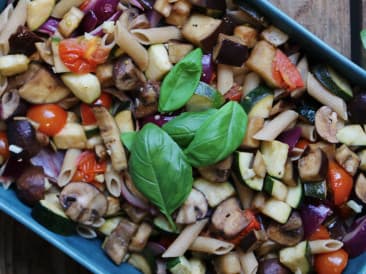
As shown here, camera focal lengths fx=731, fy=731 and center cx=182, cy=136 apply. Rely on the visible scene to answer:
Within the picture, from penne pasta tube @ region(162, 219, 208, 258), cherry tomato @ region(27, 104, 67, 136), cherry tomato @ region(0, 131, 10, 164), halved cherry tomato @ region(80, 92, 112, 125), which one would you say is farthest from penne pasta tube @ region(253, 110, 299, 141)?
cherry tomato @ region(0, 131, 10, 164)

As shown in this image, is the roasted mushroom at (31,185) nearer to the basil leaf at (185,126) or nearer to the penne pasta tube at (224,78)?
the basil leaf at (185,126)

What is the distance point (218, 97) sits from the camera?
187 cm

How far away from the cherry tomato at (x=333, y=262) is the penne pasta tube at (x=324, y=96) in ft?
1.20

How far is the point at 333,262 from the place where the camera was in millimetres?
1914

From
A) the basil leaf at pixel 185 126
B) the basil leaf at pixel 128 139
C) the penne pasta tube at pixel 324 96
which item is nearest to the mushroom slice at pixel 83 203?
the basil leaf at pixel 128 139

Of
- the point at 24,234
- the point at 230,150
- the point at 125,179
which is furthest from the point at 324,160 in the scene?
the point at 24,234

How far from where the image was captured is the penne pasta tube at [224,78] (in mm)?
1900

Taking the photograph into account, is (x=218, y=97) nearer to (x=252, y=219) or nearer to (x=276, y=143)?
(x=276, y=143)

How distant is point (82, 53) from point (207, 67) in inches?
12.7

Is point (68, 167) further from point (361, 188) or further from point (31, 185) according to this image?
point (361, 188)

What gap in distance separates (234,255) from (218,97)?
0.42 m

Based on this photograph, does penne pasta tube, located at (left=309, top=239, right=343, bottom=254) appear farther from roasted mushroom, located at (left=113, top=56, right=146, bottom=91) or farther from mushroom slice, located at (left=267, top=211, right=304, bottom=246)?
roasted mushroom, located at (left=113, top=56, right=146, bottom=91)

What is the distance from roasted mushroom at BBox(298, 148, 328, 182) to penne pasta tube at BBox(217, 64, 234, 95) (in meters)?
0.27

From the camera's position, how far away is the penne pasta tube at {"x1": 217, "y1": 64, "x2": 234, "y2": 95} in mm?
1900
